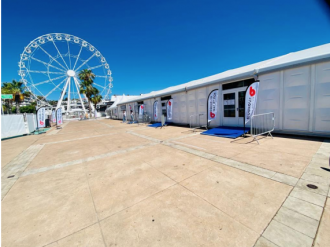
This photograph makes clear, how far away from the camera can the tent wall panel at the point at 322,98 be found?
16.5ft

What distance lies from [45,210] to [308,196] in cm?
431

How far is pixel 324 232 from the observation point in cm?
153

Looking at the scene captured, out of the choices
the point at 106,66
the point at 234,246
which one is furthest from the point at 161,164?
the point at 106,66

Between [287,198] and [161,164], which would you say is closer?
[287,198]

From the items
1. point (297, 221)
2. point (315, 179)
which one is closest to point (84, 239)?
point (297, 221)

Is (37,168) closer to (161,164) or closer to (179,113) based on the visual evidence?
(161,164)

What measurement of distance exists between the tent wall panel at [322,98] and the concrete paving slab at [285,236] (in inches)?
236

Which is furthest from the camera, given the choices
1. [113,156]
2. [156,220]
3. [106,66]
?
[106,66]

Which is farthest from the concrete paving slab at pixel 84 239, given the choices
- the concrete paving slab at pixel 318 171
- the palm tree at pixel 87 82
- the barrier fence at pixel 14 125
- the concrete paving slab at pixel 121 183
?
the palm tree at pixel 87 82

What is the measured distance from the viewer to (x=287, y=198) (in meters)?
2.11

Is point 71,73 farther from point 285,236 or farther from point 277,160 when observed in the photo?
point 285,236

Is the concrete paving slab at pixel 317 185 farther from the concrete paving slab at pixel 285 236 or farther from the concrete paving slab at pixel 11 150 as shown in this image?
the concrete paving slab at pixel 11 150

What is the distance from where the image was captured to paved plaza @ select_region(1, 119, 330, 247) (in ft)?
5.30

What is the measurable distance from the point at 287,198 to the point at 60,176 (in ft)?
15.8
